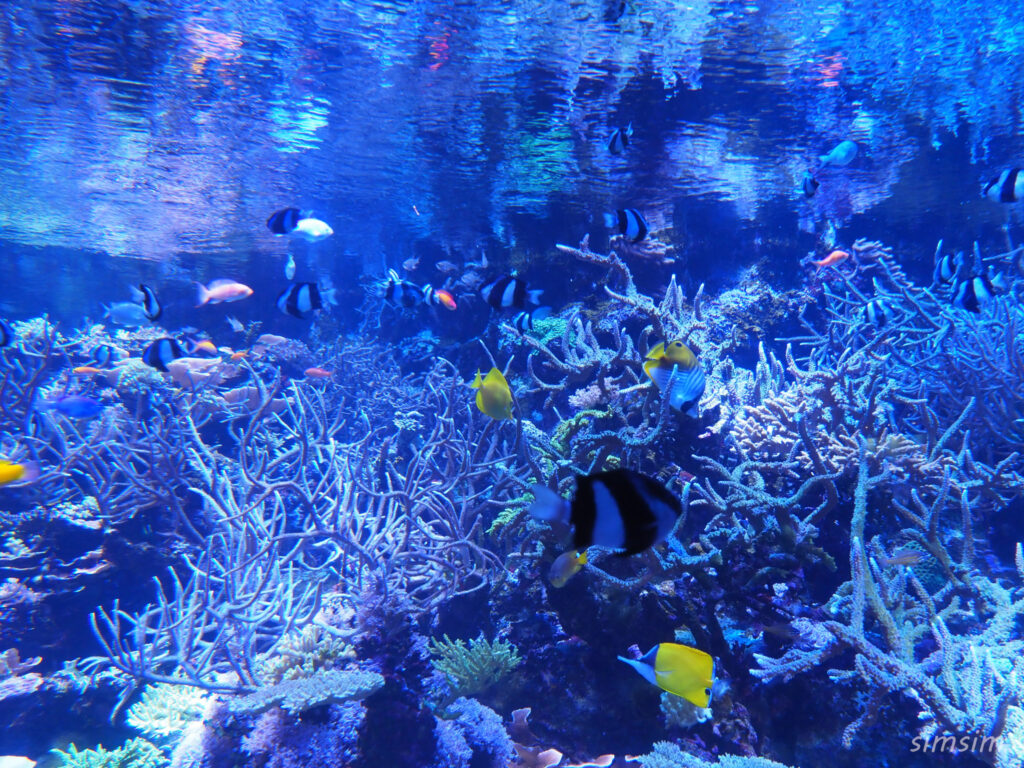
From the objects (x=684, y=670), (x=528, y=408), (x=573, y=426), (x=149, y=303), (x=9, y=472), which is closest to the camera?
(x=684, y=670)

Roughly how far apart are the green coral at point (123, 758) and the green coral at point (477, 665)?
114 inches

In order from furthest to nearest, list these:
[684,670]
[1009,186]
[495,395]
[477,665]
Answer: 1. [1009,186]
2. [477,665]
3. [495,395]
4. [684,670]

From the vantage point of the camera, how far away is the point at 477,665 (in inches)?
147

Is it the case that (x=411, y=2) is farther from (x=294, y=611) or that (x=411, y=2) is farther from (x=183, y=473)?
(x=294, y=611)

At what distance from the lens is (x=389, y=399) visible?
31.7 ft

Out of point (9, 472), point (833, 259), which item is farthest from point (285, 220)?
point (833, 259)

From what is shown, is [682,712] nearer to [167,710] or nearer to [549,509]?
[549,509]

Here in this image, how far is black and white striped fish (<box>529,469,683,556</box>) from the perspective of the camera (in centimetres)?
127

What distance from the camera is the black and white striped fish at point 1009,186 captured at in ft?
16.2

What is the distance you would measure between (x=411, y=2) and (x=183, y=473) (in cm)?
829

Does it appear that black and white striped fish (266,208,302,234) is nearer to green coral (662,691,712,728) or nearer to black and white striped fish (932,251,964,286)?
green coral (662,691,712,728)

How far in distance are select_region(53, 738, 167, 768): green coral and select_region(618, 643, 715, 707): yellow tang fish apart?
4708 millimetres

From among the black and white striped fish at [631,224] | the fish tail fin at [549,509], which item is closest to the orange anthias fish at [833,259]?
the black and white striped fish at [631,224]

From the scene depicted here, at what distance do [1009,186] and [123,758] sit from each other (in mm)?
10193
